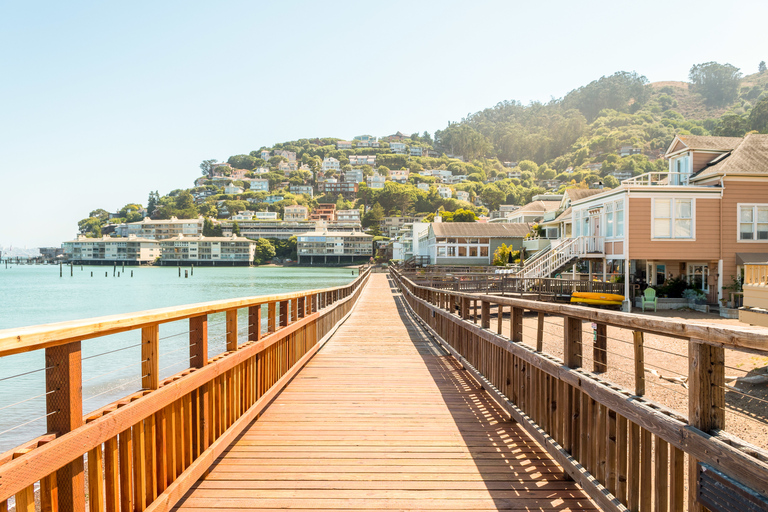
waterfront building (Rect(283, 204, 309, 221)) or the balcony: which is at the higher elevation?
waterfront building (Rect(283, 204, 309, 221))

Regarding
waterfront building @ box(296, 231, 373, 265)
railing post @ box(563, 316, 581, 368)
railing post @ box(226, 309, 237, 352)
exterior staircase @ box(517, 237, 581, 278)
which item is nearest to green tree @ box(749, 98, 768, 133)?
waterfront building @ box(296, 231, 373, 265)

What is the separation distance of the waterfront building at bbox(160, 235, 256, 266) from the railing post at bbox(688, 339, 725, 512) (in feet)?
496

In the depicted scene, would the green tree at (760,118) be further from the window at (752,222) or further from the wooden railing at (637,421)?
the wooden railing at (637,421)

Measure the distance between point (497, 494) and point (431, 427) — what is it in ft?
5.27

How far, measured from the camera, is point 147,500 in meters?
2.91

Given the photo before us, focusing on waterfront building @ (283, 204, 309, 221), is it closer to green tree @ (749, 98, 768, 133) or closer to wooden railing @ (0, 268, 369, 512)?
green tree @ (749, 98, 768, 133)

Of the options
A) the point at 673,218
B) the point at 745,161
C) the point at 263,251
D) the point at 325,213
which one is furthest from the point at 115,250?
the point at 745,161

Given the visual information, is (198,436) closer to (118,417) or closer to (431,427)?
(118,417)

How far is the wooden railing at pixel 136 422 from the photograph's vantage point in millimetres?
2014

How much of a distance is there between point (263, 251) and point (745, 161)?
13752 cm

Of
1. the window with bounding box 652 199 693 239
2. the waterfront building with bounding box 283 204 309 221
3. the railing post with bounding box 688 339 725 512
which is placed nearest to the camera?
the railing post with bounding box 688 339 725 512

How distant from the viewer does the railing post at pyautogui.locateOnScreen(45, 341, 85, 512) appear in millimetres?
2160

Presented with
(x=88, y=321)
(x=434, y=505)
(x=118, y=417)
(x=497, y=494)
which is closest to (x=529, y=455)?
(x=497, y=494)

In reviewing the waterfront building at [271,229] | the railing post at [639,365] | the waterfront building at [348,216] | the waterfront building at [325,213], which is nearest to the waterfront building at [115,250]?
the waterfront building at [271,229]
